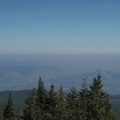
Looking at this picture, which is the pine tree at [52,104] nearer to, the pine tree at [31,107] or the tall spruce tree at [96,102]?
the pine tree at [31,107]

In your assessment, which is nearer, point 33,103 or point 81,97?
point 81,97

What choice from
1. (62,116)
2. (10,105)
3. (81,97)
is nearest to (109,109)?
(81,97)

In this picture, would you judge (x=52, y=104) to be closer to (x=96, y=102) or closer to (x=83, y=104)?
(x=83, y=104)

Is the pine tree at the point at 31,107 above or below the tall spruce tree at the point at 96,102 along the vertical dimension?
below

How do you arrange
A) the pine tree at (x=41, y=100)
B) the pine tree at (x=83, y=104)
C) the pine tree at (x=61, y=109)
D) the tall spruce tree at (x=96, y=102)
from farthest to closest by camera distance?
the pine tree at (x=41, y=100) < the pine tree at (x=61, y=109) < the pine tree at (x=83, y=104) < the tall spruce tree at (x=96, y=102)

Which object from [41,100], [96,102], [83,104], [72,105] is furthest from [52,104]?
[96,102]

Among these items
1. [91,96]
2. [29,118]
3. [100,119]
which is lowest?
[29,118]

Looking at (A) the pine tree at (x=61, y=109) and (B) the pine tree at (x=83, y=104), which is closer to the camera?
(B) the pine tree at (x=83, y=104)

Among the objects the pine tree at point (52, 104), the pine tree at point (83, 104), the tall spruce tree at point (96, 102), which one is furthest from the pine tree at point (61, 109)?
the tall spruce tree at point (96, 102)

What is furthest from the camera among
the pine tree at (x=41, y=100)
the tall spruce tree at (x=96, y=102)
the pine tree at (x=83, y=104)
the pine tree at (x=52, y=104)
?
the pine tree at (x=41, y=100)

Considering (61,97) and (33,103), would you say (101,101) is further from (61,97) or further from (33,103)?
(33,103)

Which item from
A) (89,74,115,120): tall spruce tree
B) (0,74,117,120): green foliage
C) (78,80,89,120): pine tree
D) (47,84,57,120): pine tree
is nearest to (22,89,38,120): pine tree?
(0,74,117,120): green foliage
